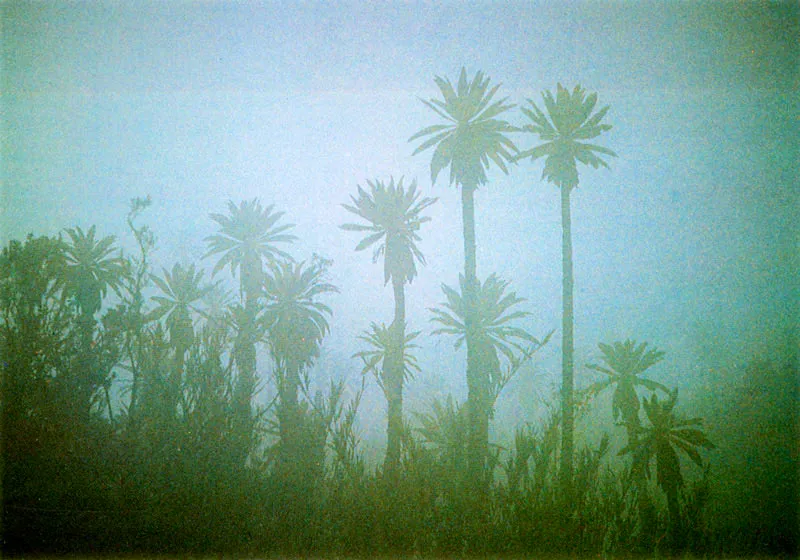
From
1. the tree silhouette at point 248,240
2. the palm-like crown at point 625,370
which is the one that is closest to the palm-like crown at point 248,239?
the tree silhouette at point 248,240

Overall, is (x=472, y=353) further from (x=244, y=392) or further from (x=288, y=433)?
(x=244, y=392)

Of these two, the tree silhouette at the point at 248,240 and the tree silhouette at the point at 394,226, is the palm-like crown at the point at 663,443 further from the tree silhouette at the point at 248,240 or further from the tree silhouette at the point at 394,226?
the tree silhouette at the point at 248,240

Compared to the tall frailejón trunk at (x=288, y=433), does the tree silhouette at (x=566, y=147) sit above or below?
above

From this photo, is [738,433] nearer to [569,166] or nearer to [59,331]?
[569,166]

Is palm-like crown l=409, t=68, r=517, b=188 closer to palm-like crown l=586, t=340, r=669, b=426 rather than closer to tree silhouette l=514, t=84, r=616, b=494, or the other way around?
tree silhouette l=514, t=84, r=616, b=494

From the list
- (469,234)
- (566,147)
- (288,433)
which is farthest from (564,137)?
(288,433)

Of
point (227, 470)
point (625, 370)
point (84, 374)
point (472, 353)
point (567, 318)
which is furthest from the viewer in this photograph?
point (625, 370)

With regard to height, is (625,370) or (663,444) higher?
(625,370)

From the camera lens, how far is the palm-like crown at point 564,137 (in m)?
16.3

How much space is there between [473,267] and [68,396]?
11.9 metres

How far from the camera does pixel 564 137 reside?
659 inches

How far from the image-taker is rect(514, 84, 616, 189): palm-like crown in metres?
16.3

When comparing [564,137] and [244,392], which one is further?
[564,137]

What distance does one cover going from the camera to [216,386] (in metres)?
6.21
